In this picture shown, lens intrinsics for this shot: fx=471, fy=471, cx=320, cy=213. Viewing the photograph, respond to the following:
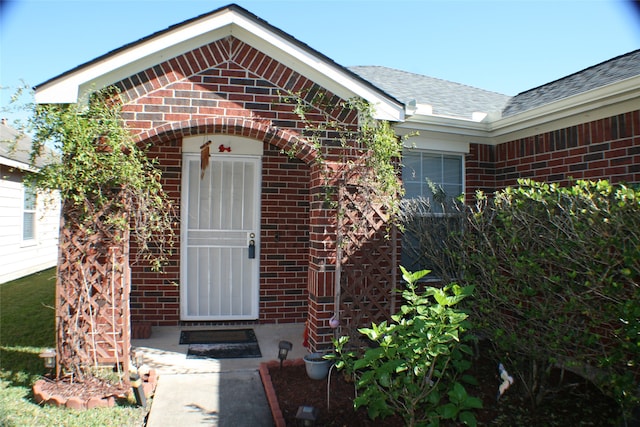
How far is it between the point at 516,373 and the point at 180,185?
16.3 ft

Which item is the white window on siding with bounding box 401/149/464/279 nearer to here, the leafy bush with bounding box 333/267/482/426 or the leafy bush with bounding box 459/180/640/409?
the leafy bush with bounding box 459/180/640/409

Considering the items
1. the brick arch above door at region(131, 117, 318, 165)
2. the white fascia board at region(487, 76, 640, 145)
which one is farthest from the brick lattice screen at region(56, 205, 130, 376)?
the white fascia board at region(487, 76, 640, 145)

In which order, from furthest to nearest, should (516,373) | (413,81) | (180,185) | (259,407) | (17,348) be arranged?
(413,81), (180,185), (17,348), (516,373), (259,407)

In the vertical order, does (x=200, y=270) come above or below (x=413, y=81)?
below

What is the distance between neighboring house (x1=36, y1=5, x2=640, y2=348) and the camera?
194 inches

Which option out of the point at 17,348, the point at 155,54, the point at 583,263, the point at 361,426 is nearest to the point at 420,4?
the point at 155,54

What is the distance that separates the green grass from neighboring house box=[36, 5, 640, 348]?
152cm

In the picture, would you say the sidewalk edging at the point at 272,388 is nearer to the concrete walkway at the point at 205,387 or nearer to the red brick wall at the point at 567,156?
the concrete walkway at the point at 205,387

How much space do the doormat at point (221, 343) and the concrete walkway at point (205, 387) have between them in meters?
0.11

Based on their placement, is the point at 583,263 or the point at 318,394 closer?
the point at 583,263

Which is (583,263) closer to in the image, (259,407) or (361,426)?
(361,426)

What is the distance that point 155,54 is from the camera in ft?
16.1

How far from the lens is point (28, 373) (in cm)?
495

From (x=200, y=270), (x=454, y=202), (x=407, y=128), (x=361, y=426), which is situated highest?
(x=407, y=128)
